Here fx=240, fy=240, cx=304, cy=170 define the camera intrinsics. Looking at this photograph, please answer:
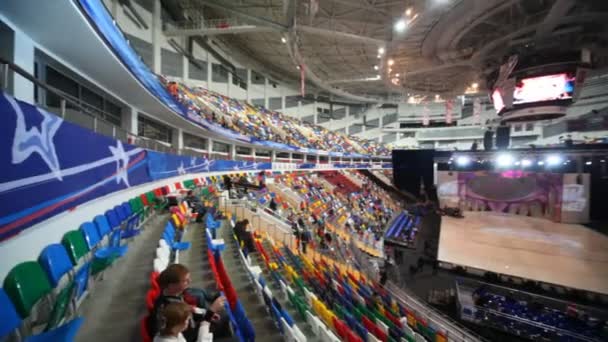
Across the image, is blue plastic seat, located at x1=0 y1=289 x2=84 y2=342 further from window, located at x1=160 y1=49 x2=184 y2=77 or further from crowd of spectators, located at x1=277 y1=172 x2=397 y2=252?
window, located at x1=160 y1=49 x2=184 y2=77

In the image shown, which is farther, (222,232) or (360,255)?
(360,255)

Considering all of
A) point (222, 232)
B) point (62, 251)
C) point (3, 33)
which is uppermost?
point (3, 33)

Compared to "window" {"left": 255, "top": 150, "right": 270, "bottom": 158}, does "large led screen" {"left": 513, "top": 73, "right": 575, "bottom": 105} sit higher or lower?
higher

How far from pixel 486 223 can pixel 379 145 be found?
26523mm

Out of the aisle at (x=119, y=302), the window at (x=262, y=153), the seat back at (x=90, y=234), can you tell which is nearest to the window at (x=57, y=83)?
the seat back at (x=90, y=234)

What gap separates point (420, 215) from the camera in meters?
18.1

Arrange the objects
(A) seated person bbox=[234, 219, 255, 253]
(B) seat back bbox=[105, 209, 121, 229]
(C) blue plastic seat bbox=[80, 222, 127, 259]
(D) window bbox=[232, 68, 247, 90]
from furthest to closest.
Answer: (D) window bbox=[232, 68, 247, 90] → (A) seated person bbox=[234, 219, 255, 253] → (B) seat back bbox=[105, 209, 121, 229] → (C) blue plastic seat bbox=[80, 222, 127, 259]

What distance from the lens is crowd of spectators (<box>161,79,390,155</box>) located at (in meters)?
12.5

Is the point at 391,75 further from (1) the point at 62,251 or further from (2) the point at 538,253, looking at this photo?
(1) the point at 62,251

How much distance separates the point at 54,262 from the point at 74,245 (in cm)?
54

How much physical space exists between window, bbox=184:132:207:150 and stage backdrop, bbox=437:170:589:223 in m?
17.0

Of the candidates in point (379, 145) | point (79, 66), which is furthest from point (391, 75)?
point (379, 145)

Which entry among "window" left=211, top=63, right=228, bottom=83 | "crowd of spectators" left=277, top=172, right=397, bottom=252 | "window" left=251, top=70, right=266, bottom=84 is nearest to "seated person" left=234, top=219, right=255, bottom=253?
"crowd of spectators" left=277, top=172, right=397, bottom=252

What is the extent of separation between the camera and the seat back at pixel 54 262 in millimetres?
2199
